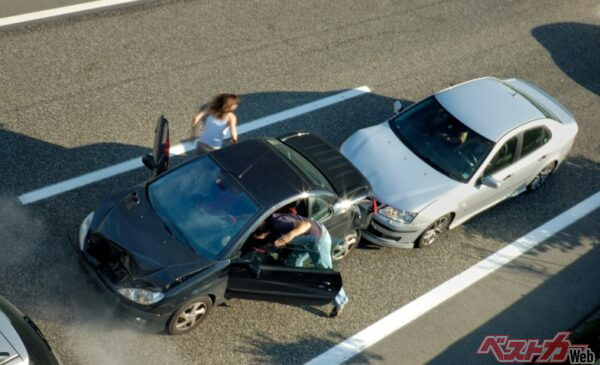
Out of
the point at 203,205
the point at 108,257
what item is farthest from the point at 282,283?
the point at 108,257

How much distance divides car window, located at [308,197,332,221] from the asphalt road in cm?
106

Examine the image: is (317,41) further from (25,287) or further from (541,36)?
(25,287)

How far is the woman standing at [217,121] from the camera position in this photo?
28.5 ft

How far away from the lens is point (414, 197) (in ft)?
29.1

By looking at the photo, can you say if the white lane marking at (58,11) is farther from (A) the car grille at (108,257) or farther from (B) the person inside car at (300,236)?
(B) the person inside car at (300,236)

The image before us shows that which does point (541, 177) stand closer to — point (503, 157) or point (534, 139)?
point (534, 139)

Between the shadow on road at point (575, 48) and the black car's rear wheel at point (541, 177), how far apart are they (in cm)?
341

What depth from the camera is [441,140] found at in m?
9.52

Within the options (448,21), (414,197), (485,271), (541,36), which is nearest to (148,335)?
(414,197)

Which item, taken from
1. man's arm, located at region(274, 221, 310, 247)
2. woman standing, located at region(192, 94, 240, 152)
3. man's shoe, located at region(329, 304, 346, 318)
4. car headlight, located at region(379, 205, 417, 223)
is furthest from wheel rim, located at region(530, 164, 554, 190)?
woman standing, located at region(192, 94, 240, 152)

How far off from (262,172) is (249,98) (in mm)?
3619

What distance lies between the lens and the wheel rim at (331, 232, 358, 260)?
8.40 m

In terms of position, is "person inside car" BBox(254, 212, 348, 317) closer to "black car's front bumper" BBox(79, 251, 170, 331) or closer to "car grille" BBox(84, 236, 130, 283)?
"black car's front bumper" BBox(79, 251, 170, 331)

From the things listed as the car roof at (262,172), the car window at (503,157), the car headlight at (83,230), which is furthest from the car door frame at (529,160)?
the car headlight at (83,230)
